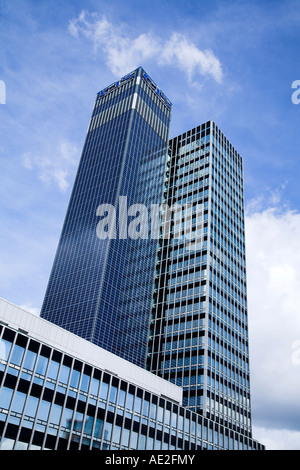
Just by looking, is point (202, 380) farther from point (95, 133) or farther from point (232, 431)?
point (95, 133)

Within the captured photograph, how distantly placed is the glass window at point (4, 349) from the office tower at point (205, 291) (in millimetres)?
62814

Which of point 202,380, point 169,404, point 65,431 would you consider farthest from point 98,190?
point 65,431

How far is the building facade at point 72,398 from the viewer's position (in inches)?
2355

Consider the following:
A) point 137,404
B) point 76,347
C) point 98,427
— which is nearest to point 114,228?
point 76,347

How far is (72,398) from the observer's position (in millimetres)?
67750

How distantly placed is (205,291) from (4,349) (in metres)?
75.7

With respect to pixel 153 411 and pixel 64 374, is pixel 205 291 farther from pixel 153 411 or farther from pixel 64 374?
pixel 64 374

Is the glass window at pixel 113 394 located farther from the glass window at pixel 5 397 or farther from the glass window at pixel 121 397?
the glass window at pixel 5 397

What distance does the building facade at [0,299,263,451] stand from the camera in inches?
2355

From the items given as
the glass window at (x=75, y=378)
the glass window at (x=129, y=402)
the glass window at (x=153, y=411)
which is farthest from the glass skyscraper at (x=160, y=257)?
the glass window at (x=75, y=378)

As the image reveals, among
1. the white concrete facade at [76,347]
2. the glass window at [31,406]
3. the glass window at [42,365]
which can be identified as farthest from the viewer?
the white concrete facade at [76,347]
